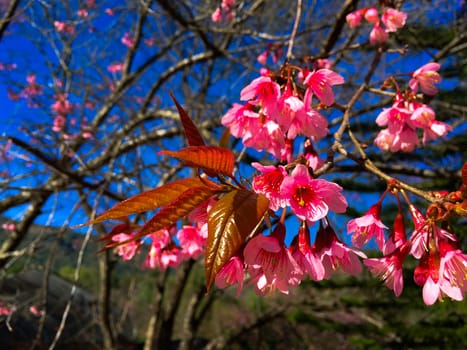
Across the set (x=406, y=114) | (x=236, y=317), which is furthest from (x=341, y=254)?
(x=236, y=317)

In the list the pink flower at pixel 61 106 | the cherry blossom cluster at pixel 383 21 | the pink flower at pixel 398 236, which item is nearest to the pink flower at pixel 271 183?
the pink flower at pixel 398 236

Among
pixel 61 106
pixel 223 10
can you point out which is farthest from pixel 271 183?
pixel 61 106

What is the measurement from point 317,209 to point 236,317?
32.4ft

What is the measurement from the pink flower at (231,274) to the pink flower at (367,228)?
24 centimetres

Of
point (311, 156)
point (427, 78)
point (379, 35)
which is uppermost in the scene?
point (379, 35)

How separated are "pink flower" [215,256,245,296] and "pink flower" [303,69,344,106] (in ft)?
1.33

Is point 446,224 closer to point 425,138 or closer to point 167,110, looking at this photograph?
point 425,138

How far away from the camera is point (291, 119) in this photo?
28.9 inches

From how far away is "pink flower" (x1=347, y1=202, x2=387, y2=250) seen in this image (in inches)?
26.1

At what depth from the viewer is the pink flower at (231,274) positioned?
58 cm

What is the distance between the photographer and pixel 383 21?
1.32 m

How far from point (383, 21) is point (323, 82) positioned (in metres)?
0.76

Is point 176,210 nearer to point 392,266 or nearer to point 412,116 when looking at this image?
point 392,266

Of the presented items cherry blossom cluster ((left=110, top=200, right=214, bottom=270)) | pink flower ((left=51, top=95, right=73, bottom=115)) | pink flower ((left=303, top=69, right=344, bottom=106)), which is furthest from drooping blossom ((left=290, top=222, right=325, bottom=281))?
pink flower ((left=51, top=95, right=73, bottom=115))
